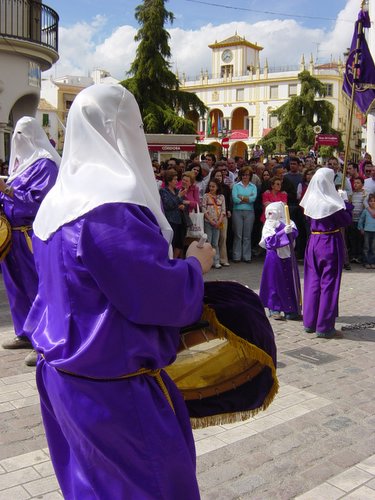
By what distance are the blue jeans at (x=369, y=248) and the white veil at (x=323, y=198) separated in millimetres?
5964

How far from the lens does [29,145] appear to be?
5371 mm

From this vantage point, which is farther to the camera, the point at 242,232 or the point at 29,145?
the point at 242,232

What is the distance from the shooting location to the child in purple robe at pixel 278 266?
7414 millimetres

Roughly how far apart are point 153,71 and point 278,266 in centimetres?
2250

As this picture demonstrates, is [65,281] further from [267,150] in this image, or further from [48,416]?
[267,150]

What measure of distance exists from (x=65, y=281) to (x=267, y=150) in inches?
1867

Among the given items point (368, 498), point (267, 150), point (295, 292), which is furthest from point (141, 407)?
point (267, 150)

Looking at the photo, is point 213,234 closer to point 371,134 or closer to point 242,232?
point 242,232

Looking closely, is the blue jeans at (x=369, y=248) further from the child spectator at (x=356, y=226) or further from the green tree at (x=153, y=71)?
the green tree at (x=153, y=71)

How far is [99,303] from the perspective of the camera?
1.93 metres

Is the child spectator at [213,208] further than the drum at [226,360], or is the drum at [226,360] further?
the child spectator at [213,208]

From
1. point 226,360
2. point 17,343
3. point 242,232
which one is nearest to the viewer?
point 226,360

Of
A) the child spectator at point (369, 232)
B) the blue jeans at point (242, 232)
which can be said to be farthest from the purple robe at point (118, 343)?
the child spectator at point (369, 232)

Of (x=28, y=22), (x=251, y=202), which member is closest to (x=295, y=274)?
(x=251, y=202)
